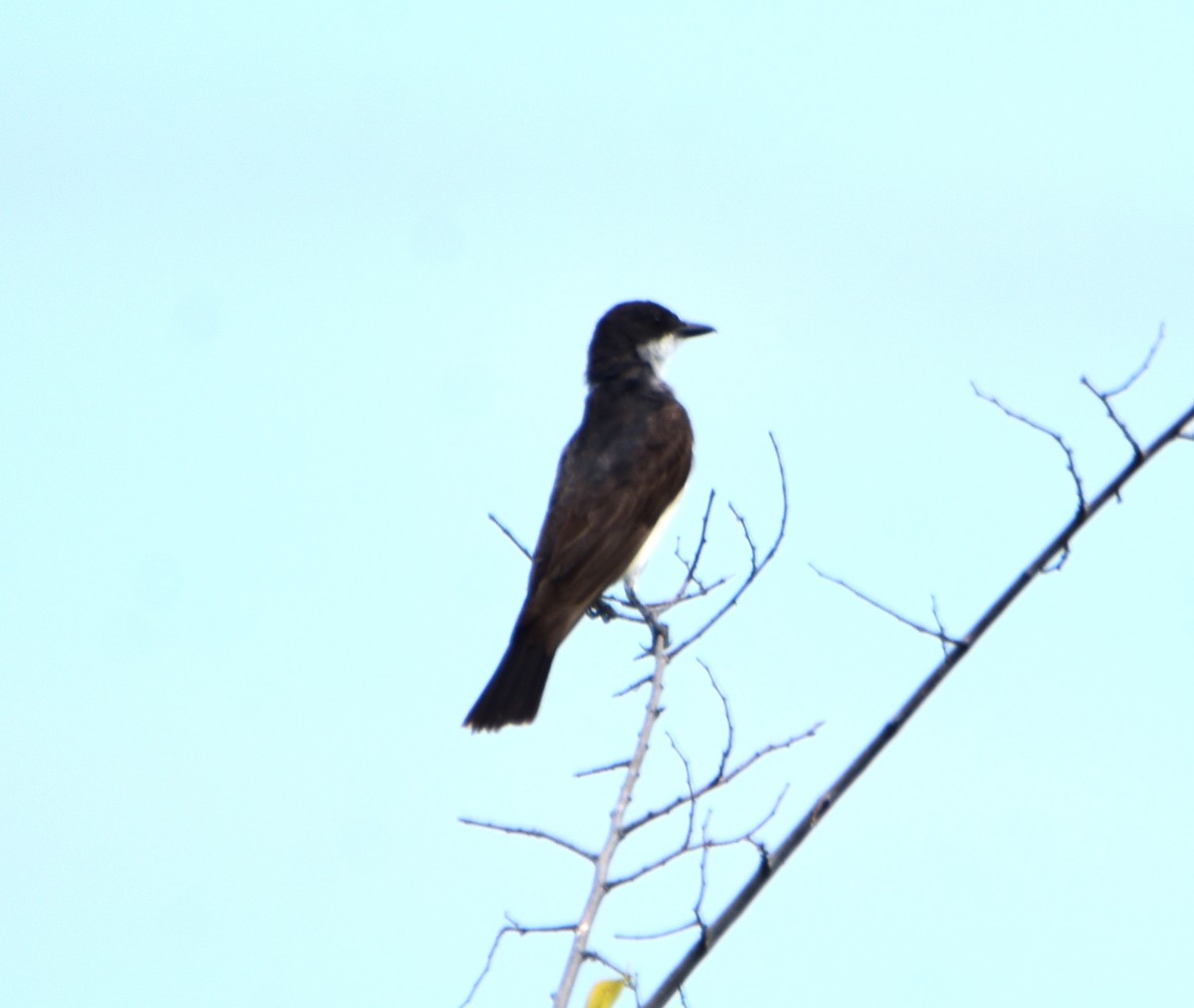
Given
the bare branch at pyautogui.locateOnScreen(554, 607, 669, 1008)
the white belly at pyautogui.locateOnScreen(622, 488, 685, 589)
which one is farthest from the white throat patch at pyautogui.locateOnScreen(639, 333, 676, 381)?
the bare branch at pyautogui.locateOnScreen(554, 607, 669, 1008)

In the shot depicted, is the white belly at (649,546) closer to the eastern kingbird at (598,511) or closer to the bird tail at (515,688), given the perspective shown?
the eastern kingbird at (598,511)

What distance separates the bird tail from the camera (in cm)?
817

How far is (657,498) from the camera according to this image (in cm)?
934

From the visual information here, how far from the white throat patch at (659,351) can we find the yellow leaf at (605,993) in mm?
6457

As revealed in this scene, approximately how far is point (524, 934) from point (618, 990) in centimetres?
43

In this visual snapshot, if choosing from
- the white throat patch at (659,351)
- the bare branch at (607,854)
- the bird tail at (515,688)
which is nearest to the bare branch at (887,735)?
the bare branch at (607,854)

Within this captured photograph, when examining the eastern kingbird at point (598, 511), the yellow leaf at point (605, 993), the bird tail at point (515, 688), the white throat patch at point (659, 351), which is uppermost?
the white throat patch at point (659, 351)

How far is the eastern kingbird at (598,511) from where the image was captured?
834cm

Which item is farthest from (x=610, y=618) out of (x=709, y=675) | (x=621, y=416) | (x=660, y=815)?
(x=660, y=815)

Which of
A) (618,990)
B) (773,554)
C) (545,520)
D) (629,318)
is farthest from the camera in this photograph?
(629,318)

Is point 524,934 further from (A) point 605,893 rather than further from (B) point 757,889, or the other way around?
(B) point 757,889

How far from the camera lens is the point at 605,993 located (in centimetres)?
468

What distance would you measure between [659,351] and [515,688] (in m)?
3.34

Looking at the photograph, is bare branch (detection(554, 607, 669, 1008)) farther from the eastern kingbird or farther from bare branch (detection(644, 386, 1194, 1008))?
the eastern kingbird
